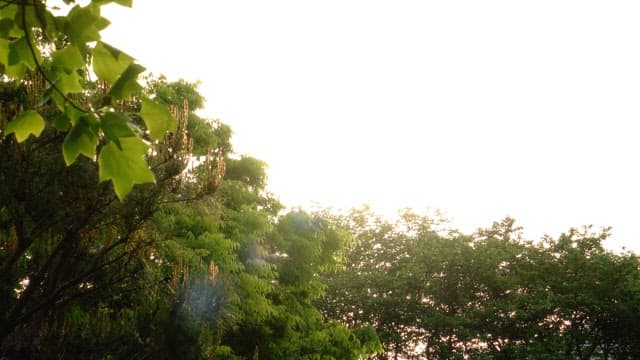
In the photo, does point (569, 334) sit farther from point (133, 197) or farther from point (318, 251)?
point (133, 197)

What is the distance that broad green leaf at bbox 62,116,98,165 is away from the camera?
150cm

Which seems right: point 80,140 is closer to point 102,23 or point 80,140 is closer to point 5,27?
point 102,23

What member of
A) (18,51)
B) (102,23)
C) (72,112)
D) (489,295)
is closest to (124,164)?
(72,112)

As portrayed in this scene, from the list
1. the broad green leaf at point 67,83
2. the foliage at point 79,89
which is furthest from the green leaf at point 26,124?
the broad green leaf at point 67,83

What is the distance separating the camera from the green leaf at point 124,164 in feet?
4.54

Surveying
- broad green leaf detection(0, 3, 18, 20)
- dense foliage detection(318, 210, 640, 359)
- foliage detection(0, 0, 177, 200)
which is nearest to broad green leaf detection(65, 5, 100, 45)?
foliage detection(0, 0, 177, 200)

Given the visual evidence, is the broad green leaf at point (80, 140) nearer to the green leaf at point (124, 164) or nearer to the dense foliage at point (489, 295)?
the green leaf at point (124, 164)

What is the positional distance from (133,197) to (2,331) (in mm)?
2248

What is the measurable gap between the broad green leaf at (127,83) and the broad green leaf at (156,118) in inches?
2.1

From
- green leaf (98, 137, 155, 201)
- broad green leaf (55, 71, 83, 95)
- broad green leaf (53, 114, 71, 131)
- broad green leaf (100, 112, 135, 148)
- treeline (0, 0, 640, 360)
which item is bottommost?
green leaf (98, 137, 155, 201)

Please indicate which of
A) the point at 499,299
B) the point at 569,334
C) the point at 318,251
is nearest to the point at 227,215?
the point at 318,251

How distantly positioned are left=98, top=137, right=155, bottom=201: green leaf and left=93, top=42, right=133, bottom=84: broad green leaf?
194 millimetres

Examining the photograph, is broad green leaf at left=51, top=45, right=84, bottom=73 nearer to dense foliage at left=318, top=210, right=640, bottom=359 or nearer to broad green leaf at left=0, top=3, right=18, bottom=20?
broad green leaf at left=0, top=3, right=18, bottom=20

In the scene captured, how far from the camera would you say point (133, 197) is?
6488mm
